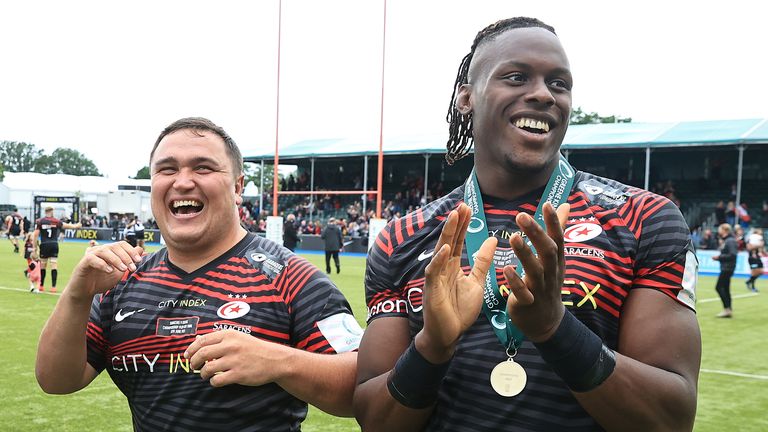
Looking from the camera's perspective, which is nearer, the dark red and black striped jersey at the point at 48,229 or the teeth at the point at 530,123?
the teeth at the point at 530,123

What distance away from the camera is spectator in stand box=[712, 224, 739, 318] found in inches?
508

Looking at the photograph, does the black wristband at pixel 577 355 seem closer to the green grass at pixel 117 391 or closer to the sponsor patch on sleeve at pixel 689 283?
the sponsor patch on sleeve at pixel 689 283

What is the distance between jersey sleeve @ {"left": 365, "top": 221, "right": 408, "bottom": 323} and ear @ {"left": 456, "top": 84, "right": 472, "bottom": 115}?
0.46 m

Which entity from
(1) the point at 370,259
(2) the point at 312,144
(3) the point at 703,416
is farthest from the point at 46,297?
(2) the point at 312,144

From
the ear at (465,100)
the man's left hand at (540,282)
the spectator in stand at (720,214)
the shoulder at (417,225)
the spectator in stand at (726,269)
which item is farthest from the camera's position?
the spectator in stand at (720,214)

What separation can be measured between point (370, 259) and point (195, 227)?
2.44 feet

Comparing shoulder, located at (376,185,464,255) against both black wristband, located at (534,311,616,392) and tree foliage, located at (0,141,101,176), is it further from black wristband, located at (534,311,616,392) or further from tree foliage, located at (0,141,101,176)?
tree foliage, located at (0,141,101,176)

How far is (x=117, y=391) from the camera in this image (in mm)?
6770

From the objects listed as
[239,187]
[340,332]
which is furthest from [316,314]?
[239,187]

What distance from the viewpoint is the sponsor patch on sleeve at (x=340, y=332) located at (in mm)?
2469

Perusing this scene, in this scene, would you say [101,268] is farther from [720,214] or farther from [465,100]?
[720,214]

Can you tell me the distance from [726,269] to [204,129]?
41.8 ft

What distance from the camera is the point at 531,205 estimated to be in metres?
2.11

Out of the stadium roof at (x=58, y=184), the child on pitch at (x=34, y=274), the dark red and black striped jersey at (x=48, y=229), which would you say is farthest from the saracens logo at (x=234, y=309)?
the stadium roof at (x=58, y=184)
